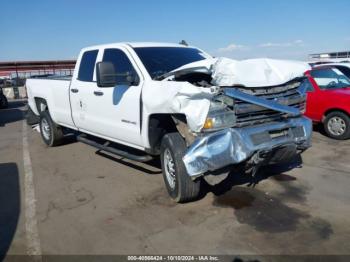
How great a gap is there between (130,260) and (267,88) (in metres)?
2.47

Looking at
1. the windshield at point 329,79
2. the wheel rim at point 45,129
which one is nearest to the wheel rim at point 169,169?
the wheel rim at point 45,129

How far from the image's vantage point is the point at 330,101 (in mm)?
7359

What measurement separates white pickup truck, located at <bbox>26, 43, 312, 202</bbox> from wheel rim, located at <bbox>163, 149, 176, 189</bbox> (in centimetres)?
1

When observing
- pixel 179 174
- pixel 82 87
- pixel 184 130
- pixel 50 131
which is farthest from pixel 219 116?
pixel 50 131

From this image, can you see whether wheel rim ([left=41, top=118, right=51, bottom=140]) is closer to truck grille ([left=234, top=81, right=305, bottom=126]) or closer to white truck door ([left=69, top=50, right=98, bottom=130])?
white truck door ([left=69, top=50, right=98, bottom=130])

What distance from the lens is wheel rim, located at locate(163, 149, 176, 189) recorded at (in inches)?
174

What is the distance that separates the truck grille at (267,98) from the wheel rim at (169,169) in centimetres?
108

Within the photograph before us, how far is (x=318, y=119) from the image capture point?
7.70 meters

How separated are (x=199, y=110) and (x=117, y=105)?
1.80m

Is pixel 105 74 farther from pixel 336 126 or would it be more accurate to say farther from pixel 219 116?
pixel 336 126

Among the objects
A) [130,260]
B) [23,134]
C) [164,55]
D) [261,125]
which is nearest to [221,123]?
[261,125]

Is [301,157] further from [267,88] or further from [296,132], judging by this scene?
[267,88]

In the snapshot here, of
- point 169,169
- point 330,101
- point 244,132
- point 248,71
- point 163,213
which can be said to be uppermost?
point 248,71

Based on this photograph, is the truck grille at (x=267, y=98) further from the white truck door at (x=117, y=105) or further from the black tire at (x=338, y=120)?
the black tire at (x=338, y=120)
